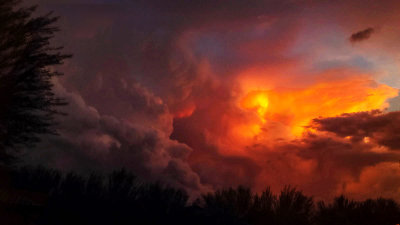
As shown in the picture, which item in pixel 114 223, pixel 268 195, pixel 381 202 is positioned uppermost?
pixel 381 202

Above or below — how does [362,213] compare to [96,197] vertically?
above

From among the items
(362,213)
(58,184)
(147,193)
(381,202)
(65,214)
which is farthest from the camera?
(381,202)

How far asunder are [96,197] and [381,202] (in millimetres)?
14099

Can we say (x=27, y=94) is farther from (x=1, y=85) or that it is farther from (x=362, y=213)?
(x=362, y=213)

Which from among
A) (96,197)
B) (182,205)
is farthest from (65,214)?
(182,205)

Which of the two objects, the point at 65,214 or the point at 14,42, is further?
the point at 14,42

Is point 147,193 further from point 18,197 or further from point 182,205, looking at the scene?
point 18,197

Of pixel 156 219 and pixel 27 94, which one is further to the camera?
pixel 27 94

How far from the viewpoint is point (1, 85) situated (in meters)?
15.3

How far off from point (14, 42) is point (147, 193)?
13327 millimetres

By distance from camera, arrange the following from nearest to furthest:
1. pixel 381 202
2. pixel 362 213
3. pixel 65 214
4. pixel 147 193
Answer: pixel 65 214
pixel 147 193
pixel 362 213
pixel 381 202

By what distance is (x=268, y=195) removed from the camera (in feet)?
40.7

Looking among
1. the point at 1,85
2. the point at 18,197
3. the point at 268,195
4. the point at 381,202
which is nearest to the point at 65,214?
the point at 18,197

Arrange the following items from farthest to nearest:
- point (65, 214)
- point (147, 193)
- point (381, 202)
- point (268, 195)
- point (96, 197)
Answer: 1. point (381, 202)
2. point (268, 195)
3. point (147, 193)
4. point (96, 197)
5. point (65, 214)
